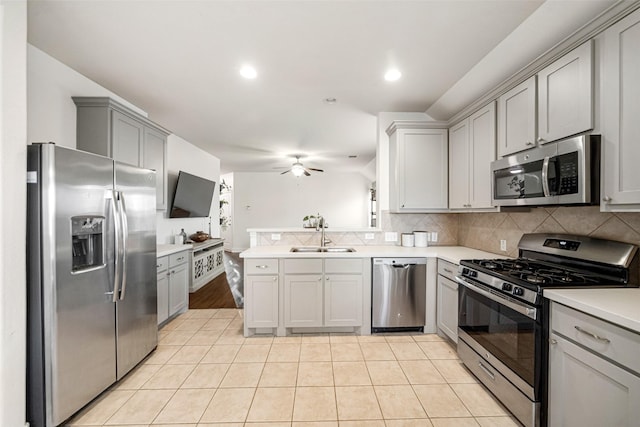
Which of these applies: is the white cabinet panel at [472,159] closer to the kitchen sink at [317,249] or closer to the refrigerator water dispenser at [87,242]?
the kitchen sink at [317,249]

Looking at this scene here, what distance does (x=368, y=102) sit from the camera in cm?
337

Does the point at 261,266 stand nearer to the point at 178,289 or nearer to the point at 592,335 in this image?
the point at 178,289

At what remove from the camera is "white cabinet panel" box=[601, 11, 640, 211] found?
55.5 inches

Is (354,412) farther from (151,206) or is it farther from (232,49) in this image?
(232,49)

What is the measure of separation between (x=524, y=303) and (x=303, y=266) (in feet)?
6.22

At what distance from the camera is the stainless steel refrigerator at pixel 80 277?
1650 mm

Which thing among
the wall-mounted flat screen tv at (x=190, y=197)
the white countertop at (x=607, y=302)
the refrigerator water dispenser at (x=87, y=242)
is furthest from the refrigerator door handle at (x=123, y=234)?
the white countertop at (x=607, y=302)

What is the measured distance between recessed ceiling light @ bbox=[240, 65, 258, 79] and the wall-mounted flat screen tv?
248 cm

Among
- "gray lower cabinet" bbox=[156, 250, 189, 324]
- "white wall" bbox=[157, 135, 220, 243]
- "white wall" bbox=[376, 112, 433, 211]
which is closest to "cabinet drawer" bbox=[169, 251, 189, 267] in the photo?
"gray lower cabinet" bbox=[156, 250, 189, 324]

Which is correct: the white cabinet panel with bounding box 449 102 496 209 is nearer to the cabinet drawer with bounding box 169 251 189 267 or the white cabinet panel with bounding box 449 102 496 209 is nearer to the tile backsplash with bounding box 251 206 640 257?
the tile backsplash with bounding box 251 206 640 257

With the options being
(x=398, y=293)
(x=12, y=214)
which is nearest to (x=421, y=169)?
(x=398, y=293)

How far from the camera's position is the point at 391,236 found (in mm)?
3602

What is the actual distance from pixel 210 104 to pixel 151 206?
60.6 inches

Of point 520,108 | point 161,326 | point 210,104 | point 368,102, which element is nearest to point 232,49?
point 210,104
